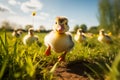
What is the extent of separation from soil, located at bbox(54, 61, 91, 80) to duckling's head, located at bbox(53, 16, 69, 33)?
71cm

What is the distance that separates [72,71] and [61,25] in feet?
4.55

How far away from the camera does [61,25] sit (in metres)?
5.48

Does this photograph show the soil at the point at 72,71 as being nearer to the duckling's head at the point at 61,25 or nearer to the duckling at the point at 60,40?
the duckling at the point at 60,40

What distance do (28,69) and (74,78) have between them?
1.85 m

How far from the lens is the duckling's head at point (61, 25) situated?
209 inches

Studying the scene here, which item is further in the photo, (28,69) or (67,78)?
(67,78)

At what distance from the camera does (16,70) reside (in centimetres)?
233

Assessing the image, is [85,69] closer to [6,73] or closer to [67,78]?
[67,78]

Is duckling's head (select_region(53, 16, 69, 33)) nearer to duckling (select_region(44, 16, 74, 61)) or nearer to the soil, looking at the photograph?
duckling (select_region(44, 16, 74, 61))

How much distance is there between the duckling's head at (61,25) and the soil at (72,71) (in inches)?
27.8

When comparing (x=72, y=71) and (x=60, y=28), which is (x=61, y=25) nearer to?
(x=60, y=28)

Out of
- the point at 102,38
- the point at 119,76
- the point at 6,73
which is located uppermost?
the point at 119,76

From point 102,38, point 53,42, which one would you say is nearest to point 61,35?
point 53,42

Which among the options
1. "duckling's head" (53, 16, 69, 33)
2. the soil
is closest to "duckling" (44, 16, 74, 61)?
"duckling's head" (53, 16, 69, 33)
